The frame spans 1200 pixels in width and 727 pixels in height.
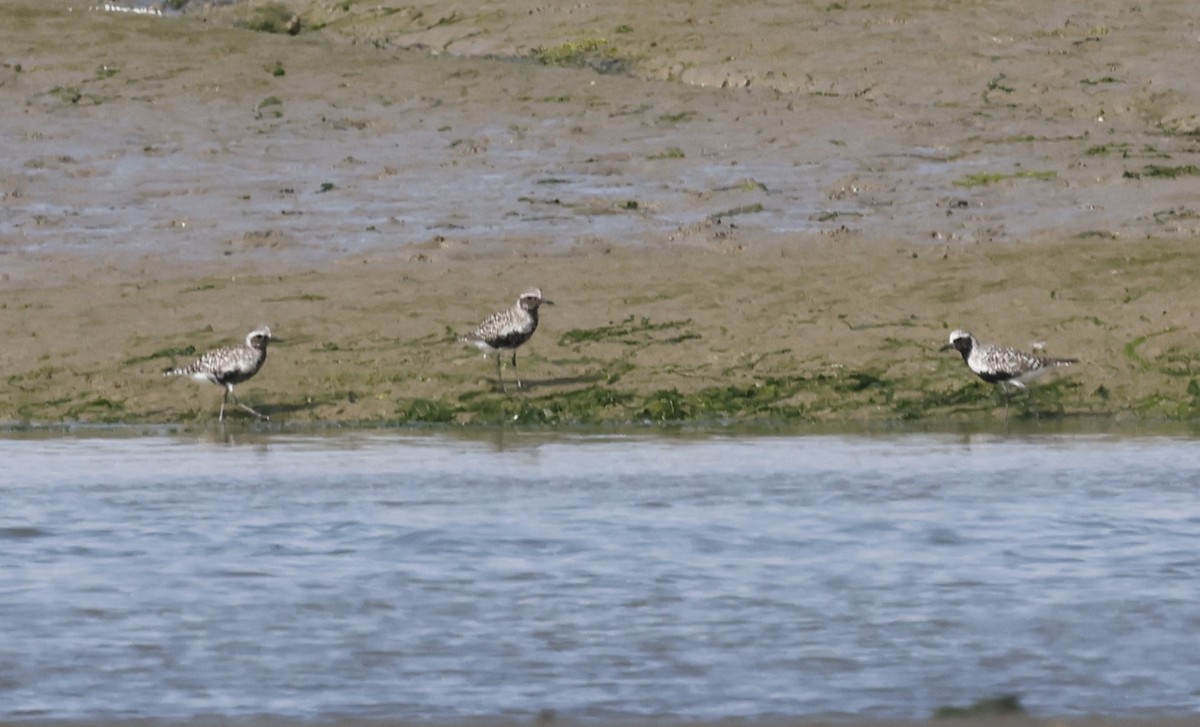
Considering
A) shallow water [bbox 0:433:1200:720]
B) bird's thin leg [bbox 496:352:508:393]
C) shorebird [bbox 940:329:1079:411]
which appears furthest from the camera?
bird's thin leg [bbox 496:352:508:393]

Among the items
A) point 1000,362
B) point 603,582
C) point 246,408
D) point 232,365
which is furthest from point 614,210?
point 603,582

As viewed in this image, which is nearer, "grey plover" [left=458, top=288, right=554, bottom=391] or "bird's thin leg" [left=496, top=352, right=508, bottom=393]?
"grey plover" [left=458, top=288, right=554, bottom=391]

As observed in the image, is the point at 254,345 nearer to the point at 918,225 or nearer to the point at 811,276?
the point at 811,276

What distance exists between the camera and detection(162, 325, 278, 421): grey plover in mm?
17547

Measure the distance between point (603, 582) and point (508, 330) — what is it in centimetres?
836

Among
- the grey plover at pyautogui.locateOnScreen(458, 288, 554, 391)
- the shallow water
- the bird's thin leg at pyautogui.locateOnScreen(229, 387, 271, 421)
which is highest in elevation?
the grey plover at pyautogui.locateOnScreen(458, 288, 554, 391)

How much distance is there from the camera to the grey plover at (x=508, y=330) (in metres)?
17.8

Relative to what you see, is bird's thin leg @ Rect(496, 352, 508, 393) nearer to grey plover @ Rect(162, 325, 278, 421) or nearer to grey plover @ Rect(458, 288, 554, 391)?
grey plover @ Rect(458, 288, 554, 391)

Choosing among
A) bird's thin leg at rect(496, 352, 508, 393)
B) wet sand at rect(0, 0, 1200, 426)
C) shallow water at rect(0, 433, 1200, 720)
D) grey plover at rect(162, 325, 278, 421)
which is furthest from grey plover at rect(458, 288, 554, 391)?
shallow water at rect(0, 433, 1200, 720)

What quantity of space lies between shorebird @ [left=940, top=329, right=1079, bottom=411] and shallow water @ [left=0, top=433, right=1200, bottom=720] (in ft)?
6.00

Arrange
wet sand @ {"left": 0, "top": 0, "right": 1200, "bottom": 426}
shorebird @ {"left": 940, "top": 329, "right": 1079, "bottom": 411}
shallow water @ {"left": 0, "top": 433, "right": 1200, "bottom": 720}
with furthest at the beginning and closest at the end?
1. wet sand @ {"left": 0, "top": 0, "right": 1200, "bottom": 426}
2. shorebird @ {"left": 940, "top": 329, "right": 1079, "bottom": 411}
3. shallow water @ {"left": 0, "top": 433, "right": 1200, "bottom": 720}

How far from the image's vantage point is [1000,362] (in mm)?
16781

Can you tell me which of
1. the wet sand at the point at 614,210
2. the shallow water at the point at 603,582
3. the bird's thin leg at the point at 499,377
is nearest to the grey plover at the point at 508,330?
the bird's thin leg at the point at 499,377

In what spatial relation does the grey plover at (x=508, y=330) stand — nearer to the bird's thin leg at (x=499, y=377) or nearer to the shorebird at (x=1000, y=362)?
the bird's thin leg at (x=499, y=377)
